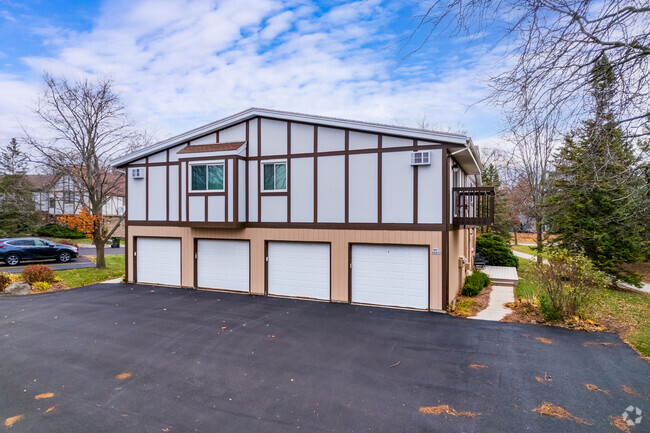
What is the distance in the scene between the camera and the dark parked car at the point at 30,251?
1805 centimetres

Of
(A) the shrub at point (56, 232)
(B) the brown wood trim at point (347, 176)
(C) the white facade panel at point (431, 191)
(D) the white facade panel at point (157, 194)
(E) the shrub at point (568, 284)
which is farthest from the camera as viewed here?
(A) the shrub at point (56, 232)

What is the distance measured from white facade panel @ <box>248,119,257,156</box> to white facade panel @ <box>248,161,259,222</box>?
38cm

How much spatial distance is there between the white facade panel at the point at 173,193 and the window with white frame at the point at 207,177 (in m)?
1.12

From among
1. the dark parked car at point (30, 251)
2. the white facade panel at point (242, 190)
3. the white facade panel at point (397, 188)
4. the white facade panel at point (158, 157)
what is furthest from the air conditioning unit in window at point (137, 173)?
the dark parked car at point (30, 251)

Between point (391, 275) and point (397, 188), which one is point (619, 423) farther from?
point (397, 188)

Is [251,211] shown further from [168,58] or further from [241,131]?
[168,58]

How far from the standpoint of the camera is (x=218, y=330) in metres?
7.65

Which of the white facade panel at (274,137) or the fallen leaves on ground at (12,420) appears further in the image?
the white facade panel at (274,137)

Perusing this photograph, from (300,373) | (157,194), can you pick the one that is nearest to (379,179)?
(300,373)

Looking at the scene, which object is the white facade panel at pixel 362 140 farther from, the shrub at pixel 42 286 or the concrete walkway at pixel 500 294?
the shrub at pixel 42 286

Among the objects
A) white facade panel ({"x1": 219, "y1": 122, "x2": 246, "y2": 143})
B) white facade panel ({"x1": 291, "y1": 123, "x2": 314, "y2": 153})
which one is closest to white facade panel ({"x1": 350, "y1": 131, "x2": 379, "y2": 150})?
white facade panel ({"x1": 291, "y1": 123, "x2": 314, "y2": 153})

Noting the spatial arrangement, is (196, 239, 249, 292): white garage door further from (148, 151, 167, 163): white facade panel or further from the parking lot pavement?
the parking lot pavement

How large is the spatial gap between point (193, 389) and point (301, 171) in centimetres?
719

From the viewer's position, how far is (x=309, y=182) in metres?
10.7
